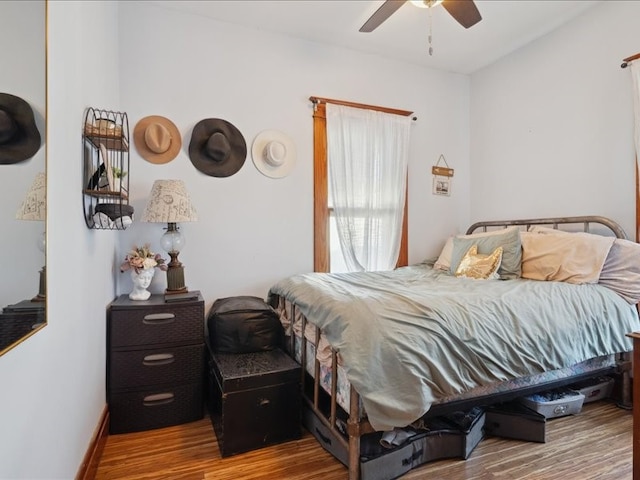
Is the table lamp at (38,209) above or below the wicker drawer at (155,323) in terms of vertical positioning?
above

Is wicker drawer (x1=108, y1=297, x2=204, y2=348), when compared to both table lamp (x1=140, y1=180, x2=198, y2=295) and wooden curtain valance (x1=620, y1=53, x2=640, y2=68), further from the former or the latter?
wooden curtain valance (x1=620, y1=53, x2=640, y2=68)

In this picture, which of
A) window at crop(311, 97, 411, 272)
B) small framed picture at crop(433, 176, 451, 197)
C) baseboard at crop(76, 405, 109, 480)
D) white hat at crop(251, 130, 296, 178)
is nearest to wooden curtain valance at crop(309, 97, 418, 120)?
window at crop(311, 97, 411, 272)

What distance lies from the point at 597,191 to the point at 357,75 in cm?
214

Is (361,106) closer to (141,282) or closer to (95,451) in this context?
(141,282)

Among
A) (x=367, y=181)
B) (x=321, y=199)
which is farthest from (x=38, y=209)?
(x=367, y=181)

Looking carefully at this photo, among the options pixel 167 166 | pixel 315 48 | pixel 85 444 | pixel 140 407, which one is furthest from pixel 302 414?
pixel 315 48

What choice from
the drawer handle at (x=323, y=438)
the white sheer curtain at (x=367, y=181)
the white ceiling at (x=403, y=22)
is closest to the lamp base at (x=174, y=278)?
the drawer handle at (x=323, y=438)

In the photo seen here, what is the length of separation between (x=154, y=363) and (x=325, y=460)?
111 cm

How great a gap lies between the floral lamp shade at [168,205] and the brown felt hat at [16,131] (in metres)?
1.32

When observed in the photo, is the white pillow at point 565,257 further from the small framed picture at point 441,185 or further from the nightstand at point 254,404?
the nightstand at point 254,404

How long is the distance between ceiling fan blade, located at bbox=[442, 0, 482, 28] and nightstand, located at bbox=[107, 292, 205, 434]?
2282 mm

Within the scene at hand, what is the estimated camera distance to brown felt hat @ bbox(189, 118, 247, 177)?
2562 mm

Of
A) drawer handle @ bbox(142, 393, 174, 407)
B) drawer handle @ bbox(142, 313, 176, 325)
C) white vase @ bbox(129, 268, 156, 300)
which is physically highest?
white vase @ bbox(129, 268, 156, 300)

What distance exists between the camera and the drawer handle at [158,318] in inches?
80.5
